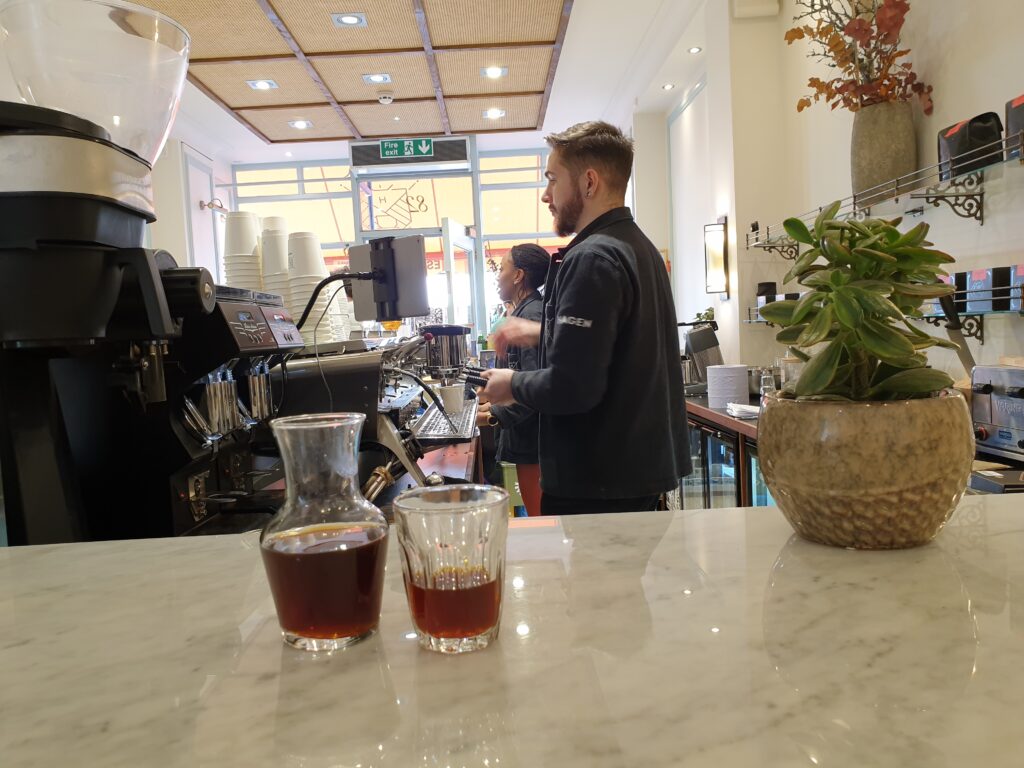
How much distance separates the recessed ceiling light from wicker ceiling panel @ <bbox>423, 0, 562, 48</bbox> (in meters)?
0.40

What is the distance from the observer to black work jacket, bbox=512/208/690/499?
1644 millimetres

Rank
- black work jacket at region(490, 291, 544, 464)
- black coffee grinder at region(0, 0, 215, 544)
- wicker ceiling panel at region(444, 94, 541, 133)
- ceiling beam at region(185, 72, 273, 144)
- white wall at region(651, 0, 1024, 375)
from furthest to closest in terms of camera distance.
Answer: wicker ceiling panel at region(444, 94, 541, 133)
ceiling beam at region(185, 72, 273, 144)
black work jacket at region(490, 291, 544, 464)
white wall at region(651, 0, 1024, 375)
black coffee grinder at region(0, 0, 215, 544)

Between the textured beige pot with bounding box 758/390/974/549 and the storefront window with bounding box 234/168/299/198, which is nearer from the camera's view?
the textured beige pot with bounding box 758/390/974/549

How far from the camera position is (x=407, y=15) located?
173 inches

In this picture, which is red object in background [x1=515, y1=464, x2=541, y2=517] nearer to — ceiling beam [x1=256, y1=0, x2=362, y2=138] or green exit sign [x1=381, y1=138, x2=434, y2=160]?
ceiling beam [x1=256, y1=0, x2=362, y2=138]

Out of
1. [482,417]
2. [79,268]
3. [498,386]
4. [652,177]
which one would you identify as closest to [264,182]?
[652,177]

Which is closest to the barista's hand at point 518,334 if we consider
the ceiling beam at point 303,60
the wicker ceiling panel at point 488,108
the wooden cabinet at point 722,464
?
the wooden cabinet at point 722,464

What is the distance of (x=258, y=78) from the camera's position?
208 inches

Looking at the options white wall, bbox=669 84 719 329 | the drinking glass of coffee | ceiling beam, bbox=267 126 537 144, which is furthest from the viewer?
ceiling beam, bbox=267 126 537 144

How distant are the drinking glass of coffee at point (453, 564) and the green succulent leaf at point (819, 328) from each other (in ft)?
1.17

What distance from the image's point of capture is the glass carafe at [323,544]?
0.54m

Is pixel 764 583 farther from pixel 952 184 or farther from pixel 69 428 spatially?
pixel 952 184

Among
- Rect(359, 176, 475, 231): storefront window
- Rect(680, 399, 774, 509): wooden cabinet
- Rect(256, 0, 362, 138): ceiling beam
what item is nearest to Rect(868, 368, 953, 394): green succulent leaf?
Rect(680, 399, 774, 509): wooden cabinet

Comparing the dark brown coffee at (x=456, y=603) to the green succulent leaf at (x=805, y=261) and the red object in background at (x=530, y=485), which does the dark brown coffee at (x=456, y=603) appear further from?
the red object in background at (x=530, y=485)
